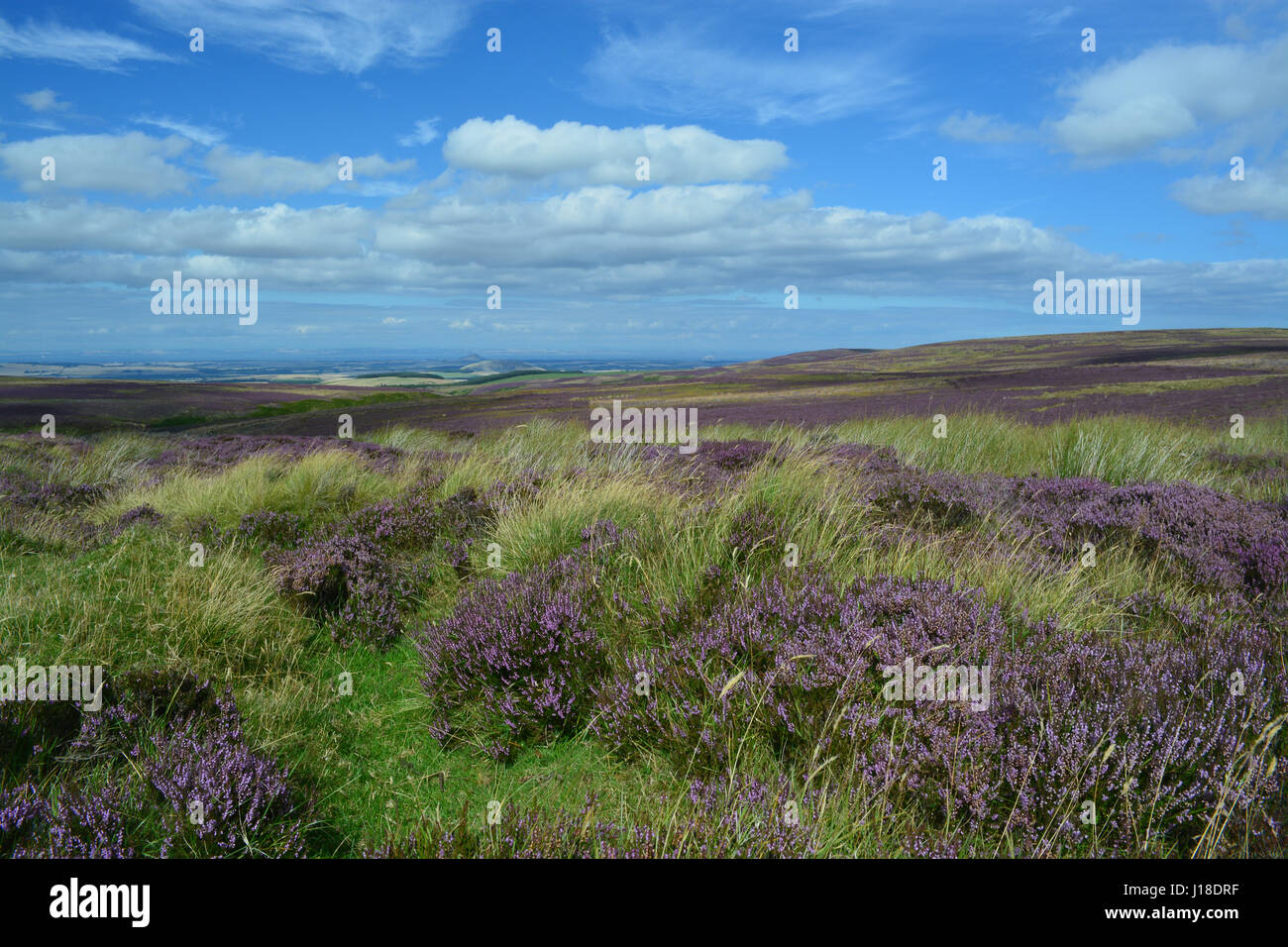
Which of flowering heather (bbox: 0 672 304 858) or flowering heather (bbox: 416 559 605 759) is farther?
flowering heather (bbox: 416 559 605 759)

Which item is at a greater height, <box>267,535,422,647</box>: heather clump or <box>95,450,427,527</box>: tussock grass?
<box>95,450,427,527</box>: tussock grass

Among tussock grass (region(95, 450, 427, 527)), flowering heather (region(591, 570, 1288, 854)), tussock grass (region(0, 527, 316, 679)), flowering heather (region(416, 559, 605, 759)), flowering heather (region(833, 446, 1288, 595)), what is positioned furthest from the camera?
tussock grass (region(95, 450, 427, 527))

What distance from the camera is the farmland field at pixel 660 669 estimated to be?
2.37 meters

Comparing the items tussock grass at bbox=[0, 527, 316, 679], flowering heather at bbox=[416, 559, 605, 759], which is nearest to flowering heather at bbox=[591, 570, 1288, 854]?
flowering heather at bbox=[416, 559, 605, 759]

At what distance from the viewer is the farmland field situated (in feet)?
7.79

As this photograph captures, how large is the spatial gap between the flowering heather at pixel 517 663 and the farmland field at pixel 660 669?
0.7 inches

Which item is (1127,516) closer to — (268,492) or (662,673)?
(662,673)

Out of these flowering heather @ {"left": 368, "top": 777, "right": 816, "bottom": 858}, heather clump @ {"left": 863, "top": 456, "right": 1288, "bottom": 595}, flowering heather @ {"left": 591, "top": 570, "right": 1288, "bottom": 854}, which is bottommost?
flowering heather @ {"left": 368, "top": 777, "right": 816, "bottom": 858}

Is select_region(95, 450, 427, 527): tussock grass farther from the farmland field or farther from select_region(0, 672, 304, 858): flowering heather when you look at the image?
select_region(0, 672, 304, 858): flowering heather

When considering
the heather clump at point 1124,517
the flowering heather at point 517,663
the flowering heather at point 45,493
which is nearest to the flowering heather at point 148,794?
the flowering heather at point 517,663

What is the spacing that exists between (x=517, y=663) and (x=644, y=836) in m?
1.70

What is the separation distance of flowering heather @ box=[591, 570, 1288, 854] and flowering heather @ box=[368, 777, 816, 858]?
1.32 ft
